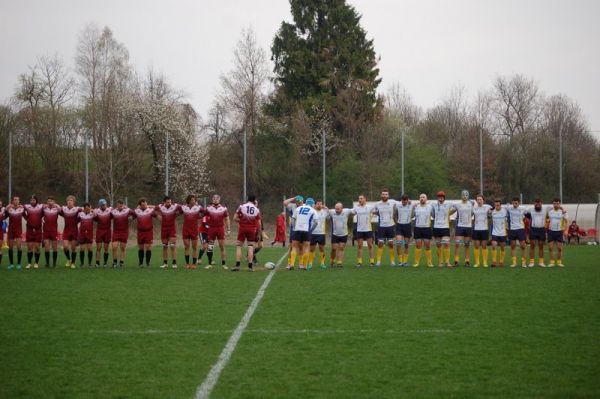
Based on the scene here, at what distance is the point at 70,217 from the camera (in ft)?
65.2

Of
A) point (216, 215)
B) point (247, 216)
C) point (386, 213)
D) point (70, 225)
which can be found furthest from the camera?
point (386, 213)

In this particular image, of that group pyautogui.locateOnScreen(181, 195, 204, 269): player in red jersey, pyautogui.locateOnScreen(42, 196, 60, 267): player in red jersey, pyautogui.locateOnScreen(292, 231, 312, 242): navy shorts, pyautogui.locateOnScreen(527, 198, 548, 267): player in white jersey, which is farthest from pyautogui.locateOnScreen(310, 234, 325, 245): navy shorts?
pyautogui.locateOnScreen(42, 196, 60, 267): player in red jersey

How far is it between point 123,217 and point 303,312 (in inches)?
407

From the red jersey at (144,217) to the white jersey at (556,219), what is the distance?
452 inches

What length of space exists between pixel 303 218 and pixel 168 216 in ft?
13.0

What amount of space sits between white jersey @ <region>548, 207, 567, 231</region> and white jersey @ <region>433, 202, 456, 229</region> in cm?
278

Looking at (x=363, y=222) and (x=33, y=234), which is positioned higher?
(x=363, y=222)

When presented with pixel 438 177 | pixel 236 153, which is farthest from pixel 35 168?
pixel 438 177

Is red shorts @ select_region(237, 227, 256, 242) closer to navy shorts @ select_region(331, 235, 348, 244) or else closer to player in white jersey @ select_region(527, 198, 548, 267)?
navy shorts @ select_region(331, 235, 348, 244)

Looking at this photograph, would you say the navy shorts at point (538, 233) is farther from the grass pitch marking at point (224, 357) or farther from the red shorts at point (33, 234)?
the red shorts at point (33, 234)

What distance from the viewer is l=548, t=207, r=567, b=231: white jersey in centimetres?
1975

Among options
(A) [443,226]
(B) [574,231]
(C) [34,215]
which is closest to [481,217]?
(A) [443,226]

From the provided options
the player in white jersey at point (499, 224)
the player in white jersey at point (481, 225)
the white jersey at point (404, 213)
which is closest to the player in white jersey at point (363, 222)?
the white jersey at point (404, 213)

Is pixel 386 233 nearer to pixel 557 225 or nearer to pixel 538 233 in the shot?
pixel 538 233
